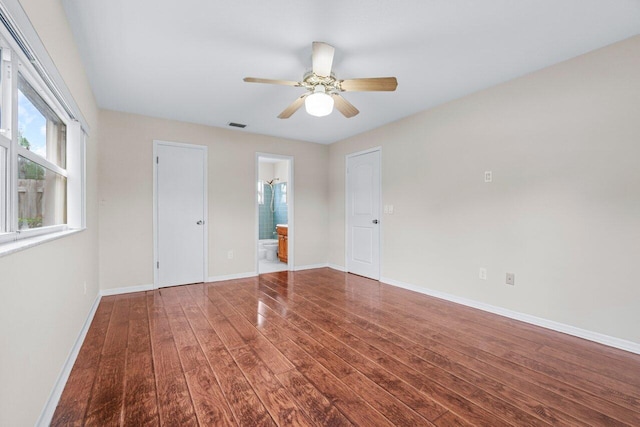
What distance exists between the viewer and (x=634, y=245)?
7.13ft

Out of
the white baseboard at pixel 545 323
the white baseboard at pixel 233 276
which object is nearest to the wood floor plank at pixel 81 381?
the white baseboard at pixel 233 276

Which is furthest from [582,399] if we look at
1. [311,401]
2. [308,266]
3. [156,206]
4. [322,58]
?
[156,206]

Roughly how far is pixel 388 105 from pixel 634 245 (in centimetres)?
257

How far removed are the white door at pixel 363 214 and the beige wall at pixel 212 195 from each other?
27.0 inches

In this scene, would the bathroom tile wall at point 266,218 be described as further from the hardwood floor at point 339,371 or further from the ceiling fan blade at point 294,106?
the ceiling fan blade at point 294,106

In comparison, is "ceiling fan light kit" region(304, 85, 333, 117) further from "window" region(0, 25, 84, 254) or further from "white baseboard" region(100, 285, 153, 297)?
"white baseboard" region(100, 285, 153, 297)

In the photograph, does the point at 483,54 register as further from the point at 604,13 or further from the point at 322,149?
the point at 322,149

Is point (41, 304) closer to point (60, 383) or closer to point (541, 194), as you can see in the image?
point (60, 383)

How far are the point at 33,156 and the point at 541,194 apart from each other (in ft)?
12.3

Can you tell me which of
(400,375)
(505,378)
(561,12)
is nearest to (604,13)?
(561,12)

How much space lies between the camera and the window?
119cm

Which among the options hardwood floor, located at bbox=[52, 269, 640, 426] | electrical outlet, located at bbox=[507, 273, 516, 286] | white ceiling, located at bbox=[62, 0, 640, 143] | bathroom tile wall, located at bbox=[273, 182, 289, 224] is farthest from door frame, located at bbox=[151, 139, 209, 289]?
electrical outlet, located at bbox=[507, 273, 516, 286]

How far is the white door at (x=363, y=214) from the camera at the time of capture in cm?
446

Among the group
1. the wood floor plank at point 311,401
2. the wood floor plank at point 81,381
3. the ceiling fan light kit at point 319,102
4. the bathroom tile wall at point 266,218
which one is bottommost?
the wood floor plank at point 311,401
